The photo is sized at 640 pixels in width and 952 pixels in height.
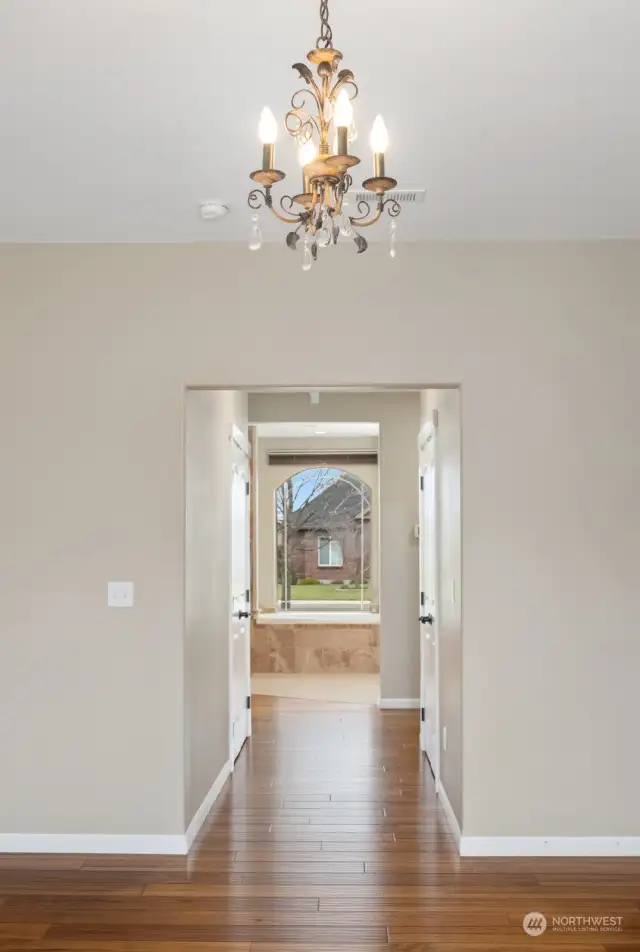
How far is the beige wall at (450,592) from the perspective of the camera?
14.1 ft

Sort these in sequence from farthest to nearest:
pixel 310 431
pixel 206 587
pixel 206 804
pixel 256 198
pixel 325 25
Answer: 1. pixel 310 431
2. pixel 206 587
3. pixel 206 804
4. pixel 256 198
5. pixel 325 25

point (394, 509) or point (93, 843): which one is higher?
point (394, 509)

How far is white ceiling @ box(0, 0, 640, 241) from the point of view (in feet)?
7.95

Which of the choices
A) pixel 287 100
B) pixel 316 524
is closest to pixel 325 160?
pixel 287 100

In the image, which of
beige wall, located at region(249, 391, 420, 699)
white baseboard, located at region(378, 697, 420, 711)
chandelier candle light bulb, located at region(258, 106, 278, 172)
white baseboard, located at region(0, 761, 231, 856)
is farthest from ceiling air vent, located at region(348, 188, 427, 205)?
white baseboard, located at region(378, 697, 420, 711)

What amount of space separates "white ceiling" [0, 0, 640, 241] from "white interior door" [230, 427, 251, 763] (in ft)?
8.04

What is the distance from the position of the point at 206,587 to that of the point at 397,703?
10.8 ft

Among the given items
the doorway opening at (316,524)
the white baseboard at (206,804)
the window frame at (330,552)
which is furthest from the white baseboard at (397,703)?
the window frame at (330,552)

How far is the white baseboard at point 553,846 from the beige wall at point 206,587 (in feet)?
4.40

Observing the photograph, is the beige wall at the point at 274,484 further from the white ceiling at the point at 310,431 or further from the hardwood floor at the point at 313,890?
the hardwood floor at the point at 313,890

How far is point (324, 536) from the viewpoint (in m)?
11.4

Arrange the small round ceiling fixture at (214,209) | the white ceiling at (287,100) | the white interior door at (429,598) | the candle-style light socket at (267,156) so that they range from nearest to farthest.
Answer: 1. the candle-style light socket at (267,156)
2. the white ceiling at (287,100)
3. the small round ceiling fixture at (214,209)
4. the white interior door at (429,598)
